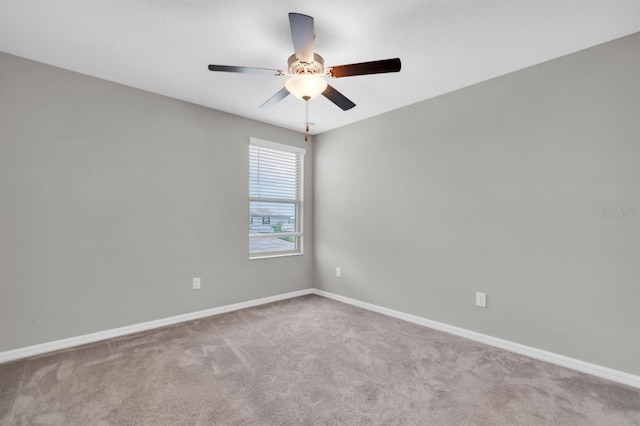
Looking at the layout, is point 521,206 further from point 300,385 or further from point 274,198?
point 274,198

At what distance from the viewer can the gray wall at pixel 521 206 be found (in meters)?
2.12

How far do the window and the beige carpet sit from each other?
1449 mm

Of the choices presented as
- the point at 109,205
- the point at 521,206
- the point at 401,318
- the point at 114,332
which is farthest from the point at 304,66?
the point at 114,332

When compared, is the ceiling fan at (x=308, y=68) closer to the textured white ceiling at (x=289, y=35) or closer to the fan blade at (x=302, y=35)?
the fan blade at (x=302, y=35)

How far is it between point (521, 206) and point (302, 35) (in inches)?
87.5

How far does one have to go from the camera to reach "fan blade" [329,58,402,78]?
1782 mm

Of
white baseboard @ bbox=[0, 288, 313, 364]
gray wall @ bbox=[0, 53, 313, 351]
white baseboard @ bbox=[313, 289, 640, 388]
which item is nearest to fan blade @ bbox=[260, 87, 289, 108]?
gray wall @ bbox=[0, 53, 313, 351]

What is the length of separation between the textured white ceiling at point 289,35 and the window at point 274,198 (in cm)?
127

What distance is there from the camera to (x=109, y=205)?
280 centimetres

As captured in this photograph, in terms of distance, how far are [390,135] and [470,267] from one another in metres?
1.70

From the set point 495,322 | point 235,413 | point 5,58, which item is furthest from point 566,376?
point 5,58

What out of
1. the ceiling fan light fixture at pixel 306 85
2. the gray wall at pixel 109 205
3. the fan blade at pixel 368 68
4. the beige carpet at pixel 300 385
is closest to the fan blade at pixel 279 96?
the ceiling fan light fixture at pixel 306 85

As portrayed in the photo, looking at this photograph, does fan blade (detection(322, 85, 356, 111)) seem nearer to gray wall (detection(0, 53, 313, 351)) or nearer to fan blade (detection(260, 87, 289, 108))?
fan blade (detection(260, 87, 289, 108))

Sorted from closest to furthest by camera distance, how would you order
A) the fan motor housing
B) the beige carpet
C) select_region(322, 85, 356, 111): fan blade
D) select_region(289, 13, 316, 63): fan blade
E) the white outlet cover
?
select_region(289, 13, 316, 63): fan blade → the beige carpet → the fan motor housing → select_region(322, 85, 356, 111): fan blade → the white outlet cover
